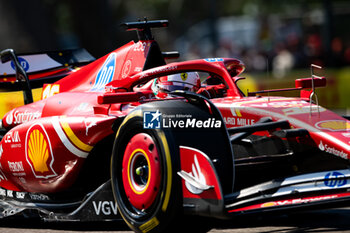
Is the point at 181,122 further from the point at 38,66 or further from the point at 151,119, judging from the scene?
the point at 38,66

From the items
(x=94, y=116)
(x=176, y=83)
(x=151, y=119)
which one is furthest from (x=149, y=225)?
(x=176, y=83)

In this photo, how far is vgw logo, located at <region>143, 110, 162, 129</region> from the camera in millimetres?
5195

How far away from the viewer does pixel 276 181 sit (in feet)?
17.0

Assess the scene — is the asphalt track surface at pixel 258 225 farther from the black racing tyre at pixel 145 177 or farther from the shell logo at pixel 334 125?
the shell logo at pixel 334 125

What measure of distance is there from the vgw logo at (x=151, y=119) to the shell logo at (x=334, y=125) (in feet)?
4.22

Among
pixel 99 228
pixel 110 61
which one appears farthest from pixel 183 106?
pixel 110 61

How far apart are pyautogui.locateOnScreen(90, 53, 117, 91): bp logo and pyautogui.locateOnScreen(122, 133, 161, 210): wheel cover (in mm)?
1666

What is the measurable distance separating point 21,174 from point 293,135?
2864 mm

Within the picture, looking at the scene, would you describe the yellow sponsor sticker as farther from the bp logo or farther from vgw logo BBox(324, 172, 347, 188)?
the bp logo

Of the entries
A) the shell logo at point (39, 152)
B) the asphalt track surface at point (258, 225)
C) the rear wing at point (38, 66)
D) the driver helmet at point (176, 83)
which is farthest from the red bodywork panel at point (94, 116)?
the rear wing at point (38, 66)

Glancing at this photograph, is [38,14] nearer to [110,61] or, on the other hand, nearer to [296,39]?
[296,39]

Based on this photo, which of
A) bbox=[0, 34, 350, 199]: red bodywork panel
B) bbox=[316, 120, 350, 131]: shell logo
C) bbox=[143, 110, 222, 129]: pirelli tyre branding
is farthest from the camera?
bbox=[0, 34, 350, 199]: red bodywork panel

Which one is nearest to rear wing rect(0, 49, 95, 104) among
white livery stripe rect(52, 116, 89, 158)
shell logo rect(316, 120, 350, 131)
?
Answer: white livery stripe rect(52, 116, 89, 158)

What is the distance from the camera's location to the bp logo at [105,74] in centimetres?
708
